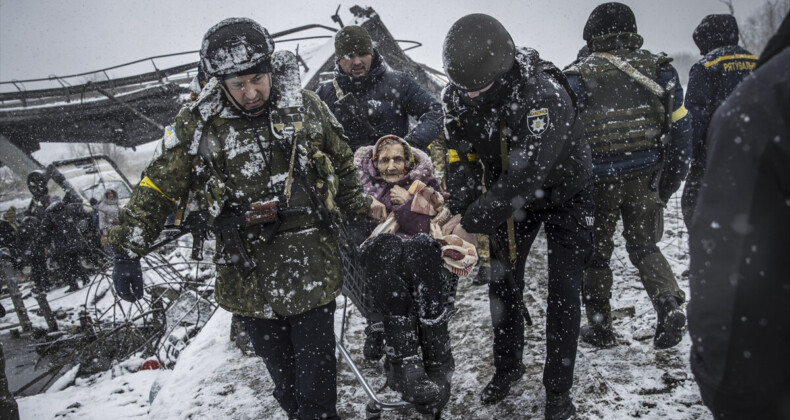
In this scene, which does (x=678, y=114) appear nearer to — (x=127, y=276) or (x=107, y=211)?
(x=127, y=276)

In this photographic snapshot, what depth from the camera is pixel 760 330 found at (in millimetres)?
841

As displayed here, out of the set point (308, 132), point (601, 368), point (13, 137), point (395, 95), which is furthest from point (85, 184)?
point (601, 368)

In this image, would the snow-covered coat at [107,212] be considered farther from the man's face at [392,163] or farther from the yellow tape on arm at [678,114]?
the yellow tape on arm at [678,114]

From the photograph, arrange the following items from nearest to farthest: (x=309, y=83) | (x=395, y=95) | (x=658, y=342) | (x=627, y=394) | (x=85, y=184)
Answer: (x=627, y=394), (x=658, y=342), (x=395, y=95), (x=309, y=83), (x=85, y=184)

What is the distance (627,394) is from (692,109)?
2.36 m

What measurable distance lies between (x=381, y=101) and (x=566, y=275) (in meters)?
2.31

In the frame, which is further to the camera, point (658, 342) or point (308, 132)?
point (658, 342)

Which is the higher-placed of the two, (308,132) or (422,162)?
(308,132)

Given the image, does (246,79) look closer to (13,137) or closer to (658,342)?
(658,342)

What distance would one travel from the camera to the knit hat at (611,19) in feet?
9.30

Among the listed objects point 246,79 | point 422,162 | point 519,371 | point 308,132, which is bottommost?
point 519,371

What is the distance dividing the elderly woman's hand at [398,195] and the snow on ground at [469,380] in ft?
4.14

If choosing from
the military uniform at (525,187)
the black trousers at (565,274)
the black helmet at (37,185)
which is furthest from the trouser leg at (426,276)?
the black helmet at (37,185)

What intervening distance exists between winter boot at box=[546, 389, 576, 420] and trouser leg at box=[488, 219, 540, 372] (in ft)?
0.98
